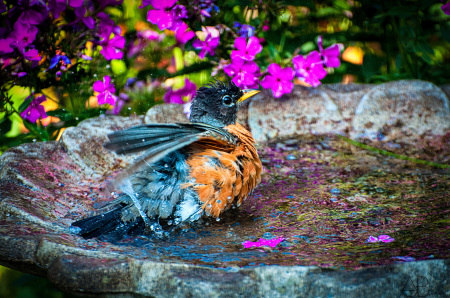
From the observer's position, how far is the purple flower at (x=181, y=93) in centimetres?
425

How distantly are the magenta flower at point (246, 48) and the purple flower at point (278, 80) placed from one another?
0.50 ft

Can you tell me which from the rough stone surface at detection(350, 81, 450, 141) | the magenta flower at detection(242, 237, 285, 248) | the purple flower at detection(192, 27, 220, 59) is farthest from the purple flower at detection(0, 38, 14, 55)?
the rough stone surface at detection(350, 81, 450, 141)

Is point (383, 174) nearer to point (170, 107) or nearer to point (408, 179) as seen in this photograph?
point (408, 179)

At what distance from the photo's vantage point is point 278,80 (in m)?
3.47

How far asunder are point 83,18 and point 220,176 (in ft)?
6.03

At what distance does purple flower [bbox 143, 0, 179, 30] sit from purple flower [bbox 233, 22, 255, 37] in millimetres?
466

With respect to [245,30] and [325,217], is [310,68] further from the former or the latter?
[325,217]

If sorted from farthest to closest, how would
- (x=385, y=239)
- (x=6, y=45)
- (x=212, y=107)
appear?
(x=6, y=45)
(x=212, y=107)
(x=385, y=239)

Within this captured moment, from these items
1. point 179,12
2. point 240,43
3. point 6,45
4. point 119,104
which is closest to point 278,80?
point 240,43

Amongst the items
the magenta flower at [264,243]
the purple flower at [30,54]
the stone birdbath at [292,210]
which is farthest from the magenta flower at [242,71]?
the magenta flower at [264,243]

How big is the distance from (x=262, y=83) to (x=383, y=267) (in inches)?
80.6

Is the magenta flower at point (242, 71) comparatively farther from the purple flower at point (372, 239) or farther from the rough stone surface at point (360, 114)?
the purple flower at point (372, 239)

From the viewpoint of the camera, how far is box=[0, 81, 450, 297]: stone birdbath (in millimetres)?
1653

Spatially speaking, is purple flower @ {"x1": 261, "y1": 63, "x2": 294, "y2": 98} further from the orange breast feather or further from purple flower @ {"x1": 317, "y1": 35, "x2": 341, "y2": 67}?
the orange breast feather
